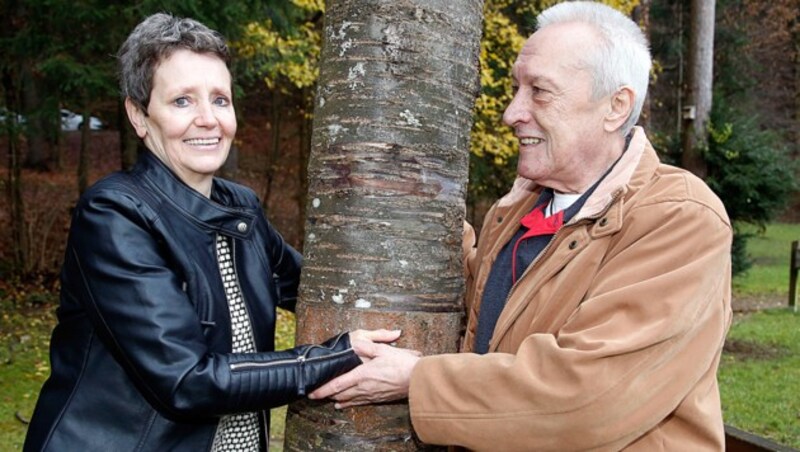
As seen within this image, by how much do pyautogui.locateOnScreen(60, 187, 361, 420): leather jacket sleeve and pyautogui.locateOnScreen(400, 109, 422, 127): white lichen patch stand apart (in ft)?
2.13

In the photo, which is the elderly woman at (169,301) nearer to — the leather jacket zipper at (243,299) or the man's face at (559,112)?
the leather jacket zipper at (243,299)

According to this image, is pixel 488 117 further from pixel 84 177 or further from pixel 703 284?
pixel 703 284

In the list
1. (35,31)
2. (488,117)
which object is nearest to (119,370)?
(35,31)

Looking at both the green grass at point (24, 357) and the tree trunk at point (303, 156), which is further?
the tree trunk at point (303, 156)

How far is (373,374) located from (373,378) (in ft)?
0.05

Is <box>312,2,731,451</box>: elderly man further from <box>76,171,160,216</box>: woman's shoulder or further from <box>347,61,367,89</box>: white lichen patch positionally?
<box>76,171,160,216</box>: woman's shoulder

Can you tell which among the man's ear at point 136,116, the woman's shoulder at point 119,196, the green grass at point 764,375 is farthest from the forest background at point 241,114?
the woman's shoulder at point 119,196

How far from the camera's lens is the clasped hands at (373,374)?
91.4 inches

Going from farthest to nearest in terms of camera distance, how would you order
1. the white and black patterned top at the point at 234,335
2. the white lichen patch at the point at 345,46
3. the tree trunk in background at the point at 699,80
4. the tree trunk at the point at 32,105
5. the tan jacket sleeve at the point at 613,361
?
the tree trunk at the point at 32,105 < the tree trunk in background at the point at 699,80 < the white and black patterned top at the point at 234,335 < the white lichen patch at the point at 345,46 < the tan jacket sleeve at the point at 613,361

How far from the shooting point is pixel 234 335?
8.09 feet

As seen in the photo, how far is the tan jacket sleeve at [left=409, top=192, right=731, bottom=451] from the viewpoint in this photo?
2.13 metres

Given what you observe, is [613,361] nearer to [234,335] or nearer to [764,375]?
[234,335]

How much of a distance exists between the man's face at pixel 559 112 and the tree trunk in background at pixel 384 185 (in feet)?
0.72

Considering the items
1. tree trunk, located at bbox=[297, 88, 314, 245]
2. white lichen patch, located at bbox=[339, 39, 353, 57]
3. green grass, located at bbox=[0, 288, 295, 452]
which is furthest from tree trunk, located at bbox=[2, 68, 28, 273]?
white lichen patch, located at bbox=[339, 39, 353, 57]
